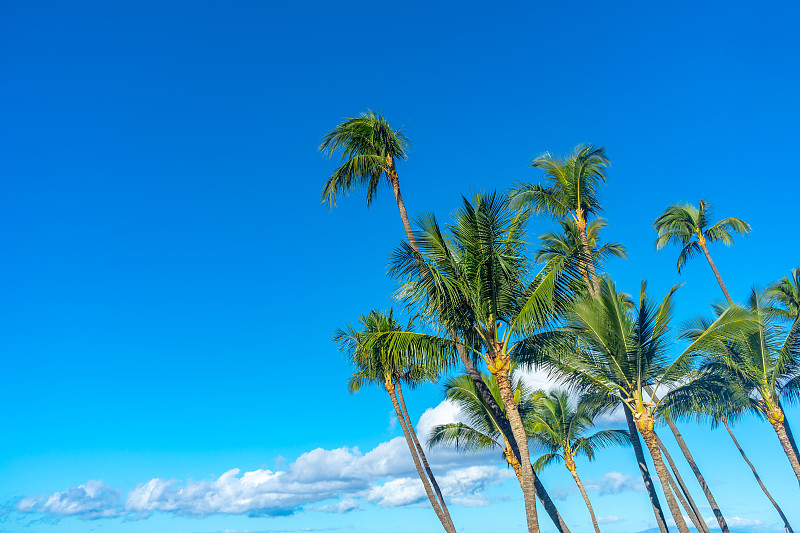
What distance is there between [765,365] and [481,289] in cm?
1393

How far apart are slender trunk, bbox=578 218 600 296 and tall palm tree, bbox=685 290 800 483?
4.33 metres

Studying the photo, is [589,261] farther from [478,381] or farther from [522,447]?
[522,447]

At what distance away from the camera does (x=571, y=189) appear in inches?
763

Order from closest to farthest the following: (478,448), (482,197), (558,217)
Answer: (482,197) < (558,217) < (478,448)

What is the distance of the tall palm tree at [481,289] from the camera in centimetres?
1294

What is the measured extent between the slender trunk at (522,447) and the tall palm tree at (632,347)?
161cm

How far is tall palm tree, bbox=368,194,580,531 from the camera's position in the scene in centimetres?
1294

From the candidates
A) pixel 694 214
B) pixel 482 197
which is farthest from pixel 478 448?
pixel 694 214

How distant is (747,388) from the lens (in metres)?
20.5

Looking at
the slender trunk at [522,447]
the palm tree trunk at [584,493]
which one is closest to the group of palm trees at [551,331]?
the slender trunk at [522,447]

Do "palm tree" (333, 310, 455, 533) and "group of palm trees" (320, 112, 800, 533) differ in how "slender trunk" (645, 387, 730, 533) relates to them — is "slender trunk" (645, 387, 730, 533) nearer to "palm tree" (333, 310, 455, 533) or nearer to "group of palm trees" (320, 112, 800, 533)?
"group of palm trees" (320, 112, 800, 533)

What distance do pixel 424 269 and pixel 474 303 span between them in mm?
1642

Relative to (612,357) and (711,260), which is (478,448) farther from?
(711,260)

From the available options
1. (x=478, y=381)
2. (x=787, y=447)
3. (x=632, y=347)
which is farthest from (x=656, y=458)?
(x=787, y=447)
